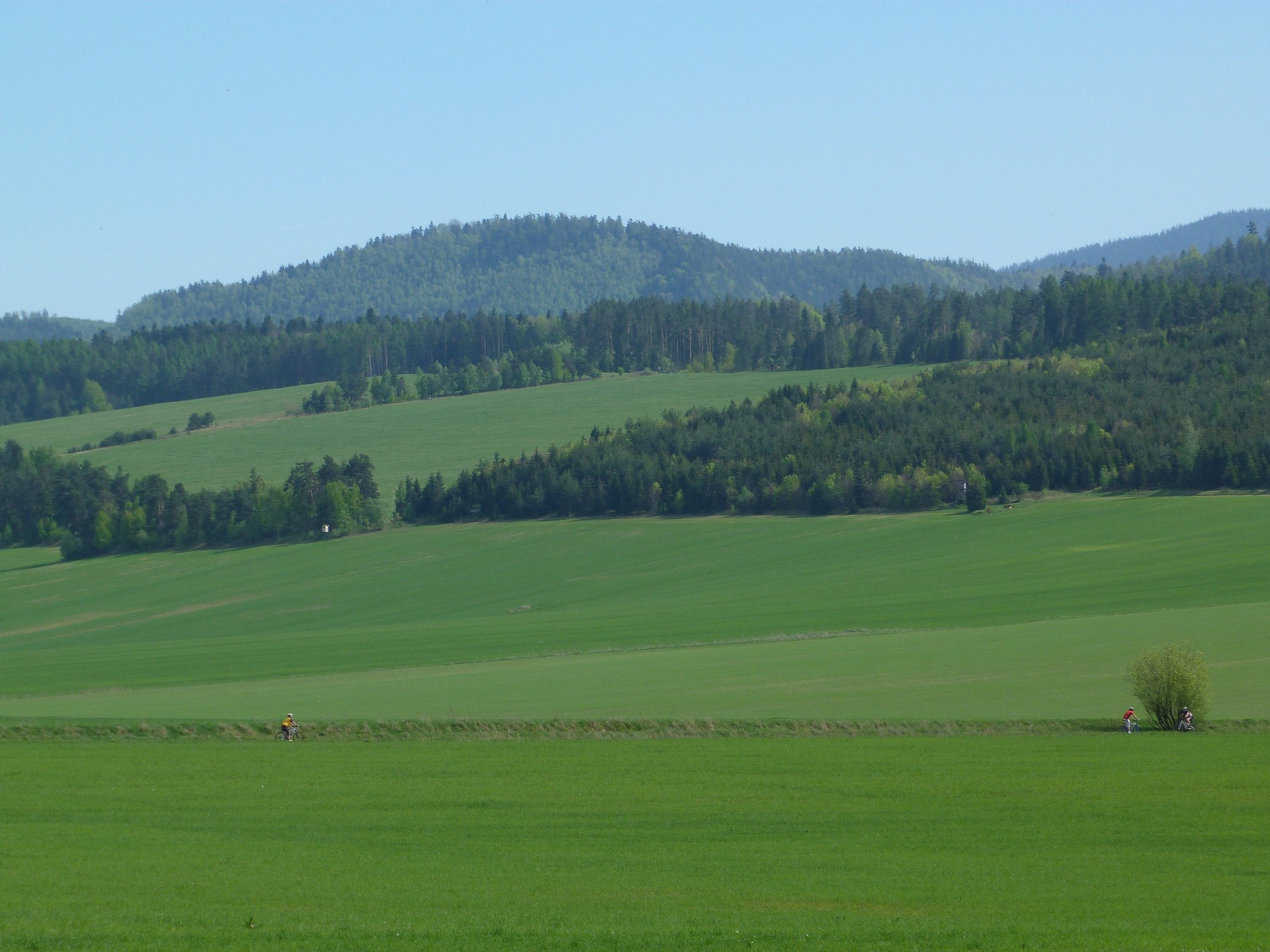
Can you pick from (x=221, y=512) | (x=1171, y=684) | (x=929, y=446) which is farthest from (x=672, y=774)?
(x=221, y=512)

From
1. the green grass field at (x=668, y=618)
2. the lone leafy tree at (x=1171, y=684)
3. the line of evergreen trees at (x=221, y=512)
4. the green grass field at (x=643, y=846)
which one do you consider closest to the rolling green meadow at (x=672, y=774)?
the green grass field at (x=643, y=846)

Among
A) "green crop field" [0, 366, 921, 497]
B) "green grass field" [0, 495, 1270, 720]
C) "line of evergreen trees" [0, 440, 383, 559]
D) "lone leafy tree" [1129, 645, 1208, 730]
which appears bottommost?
"green grass field" [0, 495, 1270, 720]

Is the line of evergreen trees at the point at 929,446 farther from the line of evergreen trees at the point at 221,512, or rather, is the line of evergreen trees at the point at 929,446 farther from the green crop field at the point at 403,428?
the green crop field at the point at 403,428

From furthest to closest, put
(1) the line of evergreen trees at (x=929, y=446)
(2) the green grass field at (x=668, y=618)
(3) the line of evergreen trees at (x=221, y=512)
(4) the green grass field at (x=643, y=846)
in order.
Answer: (3) the line of evergreen trees at (x=221, y=512), (1) the line of evergreen trees at (x=929, y=446), (2) the green grass field at (x=668, y=618), (4) the green grass field at (x=643, y=846)

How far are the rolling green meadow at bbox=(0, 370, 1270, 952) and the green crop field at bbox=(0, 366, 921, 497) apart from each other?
208 ft

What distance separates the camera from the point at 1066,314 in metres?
187

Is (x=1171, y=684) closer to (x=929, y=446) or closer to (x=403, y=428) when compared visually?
(x=929, y=446)

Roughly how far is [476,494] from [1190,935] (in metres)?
107

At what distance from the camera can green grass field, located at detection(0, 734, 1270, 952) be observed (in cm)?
1784

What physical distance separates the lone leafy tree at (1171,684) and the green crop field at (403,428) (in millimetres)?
106038

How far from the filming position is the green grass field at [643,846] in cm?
1784

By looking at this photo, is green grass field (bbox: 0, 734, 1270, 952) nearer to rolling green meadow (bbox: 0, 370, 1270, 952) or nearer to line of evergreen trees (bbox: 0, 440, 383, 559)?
rolling green meadow (bbox: 0, 370, 1270, 952)

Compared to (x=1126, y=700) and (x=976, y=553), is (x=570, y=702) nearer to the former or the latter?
(x=1126, y=700)

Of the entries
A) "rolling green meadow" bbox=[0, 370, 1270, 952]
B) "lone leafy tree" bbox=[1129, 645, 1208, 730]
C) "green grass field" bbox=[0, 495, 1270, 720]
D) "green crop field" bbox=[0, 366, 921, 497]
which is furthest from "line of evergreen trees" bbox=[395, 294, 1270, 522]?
"lone leafy tree" bbox=[1129, 645, 1208, 730]
